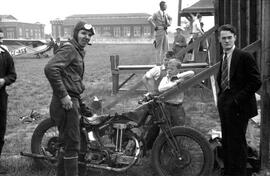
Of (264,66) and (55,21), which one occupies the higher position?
(55,21)

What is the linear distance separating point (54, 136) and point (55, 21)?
8854 centimetres

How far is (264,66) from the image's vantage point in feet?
13.7

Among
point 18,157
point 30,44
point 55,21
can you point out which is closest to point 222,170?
point 18,157

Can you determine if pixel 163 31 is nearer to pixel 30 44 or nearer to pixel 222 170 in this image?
pixel 222 170

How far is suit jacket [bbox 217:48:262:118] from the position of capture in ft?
11.7

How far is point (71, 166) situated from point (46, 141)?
87 centimetres

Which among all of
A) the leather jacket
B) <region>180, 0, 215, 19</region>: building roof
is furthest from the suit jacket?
<region>180, 0, 215, 19</region>: building roof

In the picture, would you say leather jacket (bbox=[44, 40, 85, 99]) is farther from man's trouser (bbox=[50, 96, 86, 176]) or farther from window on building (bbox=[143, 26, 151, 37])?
window on building (bbox=[143, 26, 151, 37])

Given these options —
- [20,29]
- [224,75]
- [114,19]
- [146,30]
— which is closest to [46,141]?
[224,75]

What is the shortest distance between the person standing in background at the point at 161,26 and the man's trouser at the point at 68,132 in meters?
6.71

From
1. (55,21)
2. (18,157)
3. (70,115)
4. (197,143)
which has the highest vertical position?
(55,21)

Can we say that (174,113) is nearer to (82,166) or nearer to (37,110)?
(82,166)

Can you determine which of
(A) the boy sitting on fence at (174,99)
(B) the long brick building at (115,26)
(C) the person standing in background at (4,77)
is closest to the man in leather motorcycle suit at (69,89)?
(C) the person standing in background at (4,77)

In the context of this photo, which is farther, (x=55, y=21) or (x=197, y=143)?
(x=55, y=21)
